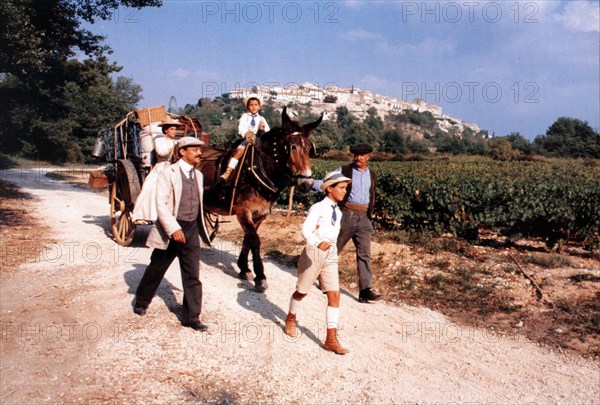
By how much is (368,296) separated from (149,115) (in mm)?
5409

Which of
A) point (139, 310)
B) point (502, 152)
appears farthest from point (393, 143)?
point (139, 310)

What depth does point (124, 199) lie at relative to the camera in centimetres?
959

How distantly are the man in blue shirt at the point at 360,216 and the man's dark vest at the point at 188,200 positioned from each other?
7.83 ft

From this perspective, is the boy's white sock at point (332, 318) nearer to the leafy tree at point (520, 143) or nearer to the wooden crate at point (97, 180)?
the wooden crate at point (97, 180)

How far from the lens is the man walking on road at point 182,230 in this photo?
211 inches

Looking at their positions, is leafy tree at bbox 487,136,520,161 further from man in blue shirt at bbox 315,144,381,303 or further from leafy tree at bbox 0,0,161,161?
man in blue shirt at bbox 315,144,381,303

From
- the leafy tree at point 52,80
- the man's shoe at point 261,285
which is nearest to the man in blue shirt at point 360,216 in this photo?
the man's shoe at point 261,285

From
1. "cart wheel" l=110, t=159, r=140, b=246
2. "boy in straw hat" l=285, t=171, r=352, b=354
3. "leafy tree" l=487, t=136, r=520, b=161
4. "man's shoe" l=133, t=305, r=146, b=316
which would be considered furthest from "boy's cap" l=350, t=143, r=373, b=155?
"leafy tree" l=487, t=136, r=520, b=161

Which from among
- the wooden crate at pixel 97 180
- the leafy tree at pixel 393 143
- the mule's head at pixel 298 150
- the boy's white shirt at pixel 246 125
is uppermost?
the leafy tree at pixel 393 143

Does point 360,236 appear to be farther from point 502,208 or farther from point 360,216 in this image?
point 502,208

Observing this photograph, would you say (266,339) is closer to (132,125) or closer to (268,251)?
(268,251)

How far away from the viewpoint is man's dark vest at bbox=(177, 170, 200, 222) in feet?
18.0

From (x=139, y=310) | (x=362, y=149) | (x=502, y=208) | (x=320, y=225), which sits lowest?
(x=139, y=310)

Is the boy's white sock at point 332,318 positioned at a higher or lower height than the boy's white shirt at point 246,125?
lower
